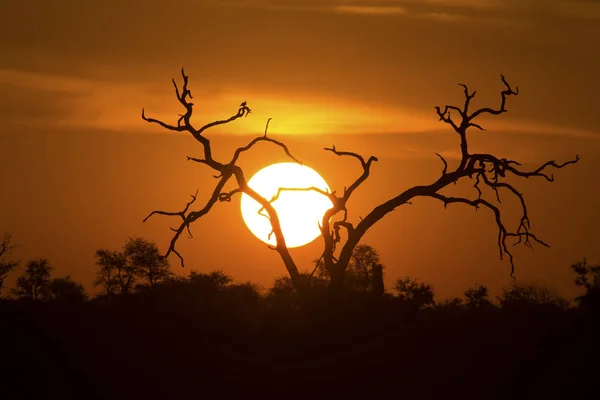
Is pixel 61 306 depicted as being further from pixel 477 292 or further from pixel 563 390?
pixel 477 292

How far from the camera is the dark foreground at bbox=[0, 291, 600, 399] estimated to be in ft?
98.9

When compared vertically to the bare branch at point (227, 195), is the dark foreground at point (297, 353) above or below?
below

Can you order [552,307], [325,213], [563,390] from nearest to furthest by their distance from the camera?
1. [563,390]
2. [325,213]
3. [552,307]

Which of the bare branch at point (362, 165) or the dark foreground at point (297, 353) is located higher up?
the bare branch at point (362, 165)

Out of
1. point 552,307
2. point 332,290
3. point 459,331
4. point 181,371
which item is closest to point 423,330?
point 459,331

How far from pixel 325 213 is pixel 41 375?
421 inches

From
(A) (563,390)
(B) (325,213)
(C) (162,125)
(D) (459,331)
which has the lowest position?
(A) (563,390)

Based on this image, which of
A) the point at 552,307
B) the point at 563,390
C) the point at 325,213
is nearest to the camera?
the point at 563,390

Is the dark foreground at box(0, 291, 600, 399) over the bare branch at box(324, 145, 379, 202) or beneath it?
beneath

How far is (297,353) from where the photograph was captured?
102ft

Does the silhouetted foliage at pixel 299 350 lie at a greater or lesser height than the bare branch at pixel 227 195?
lesser

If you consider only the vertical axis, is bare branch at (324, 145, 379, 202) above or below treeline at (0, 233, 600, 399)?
above

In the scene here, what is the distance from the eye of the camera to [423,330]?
32.2 meters

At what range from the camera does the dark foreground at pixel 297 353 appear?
3014 centimetres
